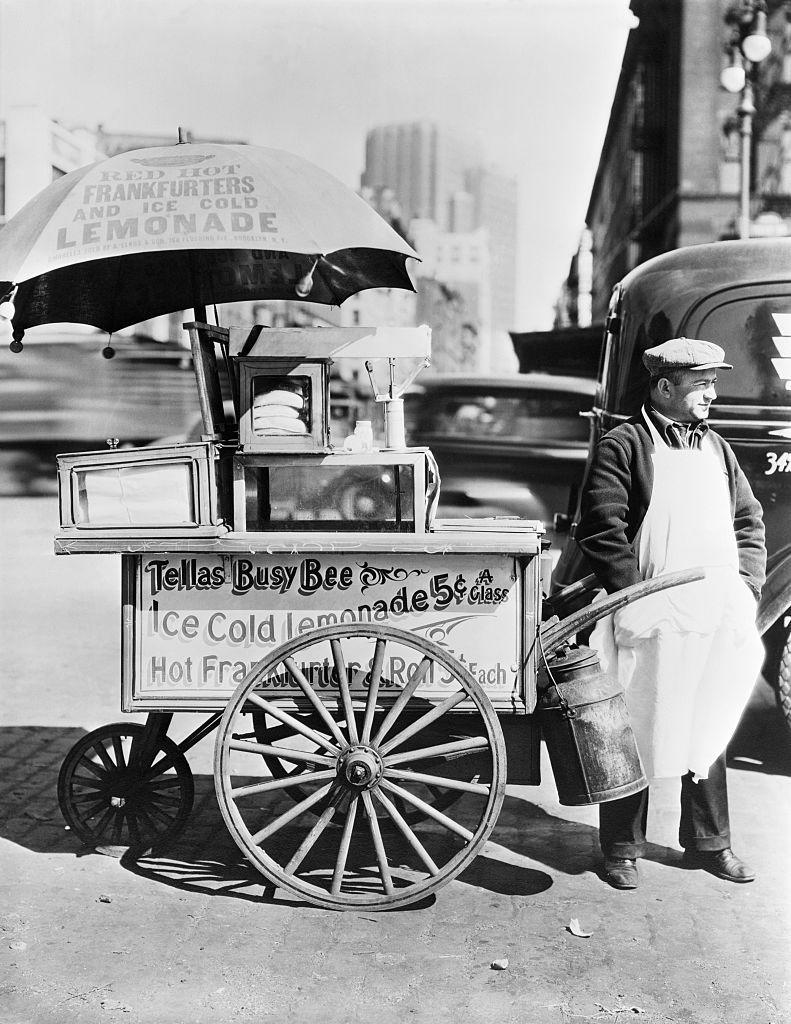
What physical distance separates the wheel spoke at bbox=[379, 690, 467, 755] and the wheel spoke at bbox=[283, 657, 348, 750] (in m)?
0.14

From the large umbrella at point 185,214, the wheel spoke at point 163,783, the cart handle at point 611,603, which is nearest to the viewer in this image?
the large umbrella at point 185,214

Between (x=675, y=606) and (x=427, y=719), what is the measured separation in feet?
3.41

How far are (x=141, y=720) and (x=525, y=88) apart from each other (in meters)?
4.19

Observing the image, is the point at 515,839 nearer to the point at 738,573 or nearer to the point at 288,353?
the point at 738,573

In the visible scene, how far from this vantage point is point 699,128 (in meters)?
23.6

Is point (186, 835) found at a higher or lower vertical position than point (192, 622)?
lower

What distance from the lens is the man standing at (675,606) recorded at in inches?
156

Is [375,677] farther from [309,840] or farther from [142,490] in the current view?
[142,490]

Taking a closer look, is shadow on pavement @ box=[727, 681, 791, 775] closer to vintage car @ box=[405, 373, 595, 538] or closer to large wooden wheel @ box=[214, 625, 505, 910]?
large wooden wheel @ box=[214, 625, 505, 910]

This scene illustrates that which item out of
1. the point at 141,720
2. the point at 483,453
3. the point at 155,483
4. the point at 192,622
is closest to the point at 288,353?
the point at 155,483

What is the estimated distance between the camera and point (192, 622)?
373 centimetres

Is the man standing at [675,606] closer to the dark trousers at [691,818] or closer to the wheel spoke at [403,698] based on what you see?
the dark trousers at [691,818]

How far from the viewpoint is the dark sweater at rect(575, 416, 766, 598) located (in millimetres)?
4004

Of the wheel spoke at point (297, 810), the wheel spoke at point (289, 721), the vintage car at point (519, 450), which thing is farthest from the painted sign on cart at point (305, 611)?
the vintage car at point (519, 450)
